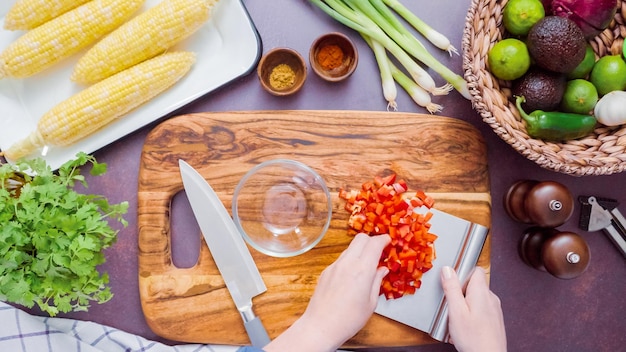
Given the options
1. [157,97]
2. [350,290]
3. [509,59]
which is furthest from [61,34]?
[509,59]

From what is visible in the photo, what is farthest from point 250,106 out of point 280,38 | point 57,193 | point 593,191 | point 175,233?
point 593,191

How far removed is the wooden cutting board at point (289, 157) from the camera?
1.19 m

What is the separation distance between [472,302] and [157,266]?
660mm

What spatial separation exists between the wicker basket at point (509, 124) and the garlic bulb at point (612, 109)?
4 centimetres

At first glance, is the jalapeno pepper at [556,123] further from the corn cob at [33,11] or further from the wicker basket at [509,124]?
the corn cob at [33,11]

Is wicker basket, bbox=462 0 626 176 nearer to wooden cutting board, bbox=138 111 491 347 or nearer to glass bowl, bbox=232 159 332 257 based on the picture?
wooden cutting board, bbox=138 111 491 347

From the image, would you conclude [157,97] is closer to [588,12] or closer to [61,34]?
[61,34]

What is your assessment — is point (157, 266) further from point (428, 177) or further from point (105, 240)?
point (428, 177)

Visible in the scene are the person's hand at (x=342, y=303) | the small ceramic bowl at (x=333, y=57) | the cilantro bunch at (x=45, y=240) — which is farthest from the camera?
the small ceramic bowl at (x=333, y=57)

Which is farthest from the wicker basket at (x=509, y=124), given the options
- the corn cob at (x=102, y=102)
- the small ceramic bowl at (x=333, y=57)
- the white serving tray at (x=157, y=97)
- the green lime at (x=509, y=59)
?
the corn cob at (x=102, y=102)

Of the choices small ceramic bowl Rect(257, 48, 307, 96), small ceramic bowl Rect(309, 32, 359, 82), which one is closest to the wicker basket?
small ceramic bowl Rect(309, 32, 359, 82)

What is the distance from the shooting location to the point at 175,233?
4.13 feet

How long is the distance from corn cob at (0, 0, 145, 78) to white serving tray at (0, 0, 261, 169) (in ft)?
A: 0.20

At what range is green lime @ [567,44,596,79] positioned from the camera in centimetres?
114
